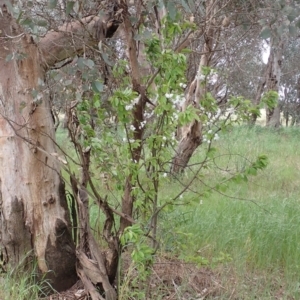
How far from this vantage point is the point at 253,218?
4.29 meters

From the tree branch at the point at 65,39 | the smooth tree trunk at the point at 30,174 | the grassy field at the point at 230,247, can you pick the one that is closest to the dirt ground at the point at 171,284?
the grassy field at the point at 230,247

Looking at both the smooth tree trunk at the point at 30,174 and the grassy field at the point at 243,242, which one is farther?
the grassy field at the point at 243,242

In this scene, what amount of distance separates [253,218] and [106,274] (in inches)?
70.3

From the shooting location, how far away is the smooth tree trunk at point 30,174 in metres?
3.03

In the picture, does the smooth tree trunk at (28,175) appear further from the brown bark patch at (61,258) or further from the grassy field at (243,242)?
the grassy field at (243,242)

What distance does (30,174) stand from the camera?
120 inches

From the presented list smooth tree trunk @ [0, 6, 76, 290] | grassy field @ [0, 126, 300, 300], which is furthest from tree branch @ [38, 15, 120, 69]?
grassy field @ [0, 126, 300, 300]

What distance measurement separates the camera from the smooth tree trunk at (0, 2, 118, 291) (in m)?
3.03

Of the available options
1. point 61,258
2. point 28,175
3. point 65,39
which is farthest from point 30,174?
point 65,39

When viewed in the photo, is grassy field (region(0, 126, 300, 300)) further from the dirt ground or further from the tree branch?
the tree branch

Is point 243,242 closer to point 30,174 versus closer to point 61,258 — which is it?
point 61,258

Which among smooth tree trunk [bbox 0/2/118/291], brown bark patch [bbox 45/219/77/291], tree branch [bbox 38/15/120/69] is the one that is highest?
tree branch [bbox 38/15/120/69]

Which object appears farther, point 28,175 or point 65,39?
point 65,39

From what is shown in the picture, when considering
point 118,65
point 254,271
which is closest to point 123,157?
point 118,65
